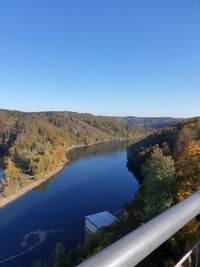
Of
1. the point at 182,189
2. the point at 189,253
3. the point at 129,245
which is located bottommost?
the point at 182,189

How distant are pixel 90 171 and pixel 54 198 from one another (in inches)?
592

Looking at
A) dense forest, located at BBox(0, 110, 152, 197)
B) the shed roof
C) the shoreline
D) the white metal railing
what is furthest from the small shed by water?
the white metal railing

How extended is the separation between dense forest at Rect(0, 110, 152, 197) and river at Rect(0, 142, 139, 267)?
2.99 metres

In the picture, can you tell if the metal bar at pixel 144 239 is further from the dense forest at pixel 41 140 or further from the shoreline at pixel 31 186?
the dense forest at pixel 41 140

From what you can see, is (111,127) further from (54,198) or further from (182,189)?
(182,189)

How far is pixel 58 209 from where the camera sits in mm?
29875

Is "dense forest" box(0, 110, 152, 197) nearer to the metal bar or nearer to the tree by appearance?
the tree

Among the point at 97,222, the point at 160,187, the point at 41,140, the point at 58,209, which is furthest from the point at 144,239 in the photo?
the point at 41,140

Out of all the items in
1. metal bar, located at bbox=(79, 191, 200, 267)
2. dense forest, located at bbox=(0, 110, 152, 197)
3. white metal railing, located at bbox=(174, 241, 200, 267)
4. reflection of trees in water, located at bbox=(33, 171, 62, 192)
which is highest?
metal bar, located at bbox=(79, 191, 200, 267)

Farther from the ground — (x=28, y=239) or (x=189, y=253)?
(x=189, y=253)

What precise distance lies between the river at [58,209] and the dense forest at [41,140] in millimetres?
2986

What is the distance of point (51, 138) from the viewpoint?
2977 inches

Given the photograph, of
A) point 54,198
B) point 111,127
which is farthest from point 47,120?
point 54,198

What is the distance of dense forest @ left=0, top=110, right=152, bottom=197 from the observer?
44.6 meters
